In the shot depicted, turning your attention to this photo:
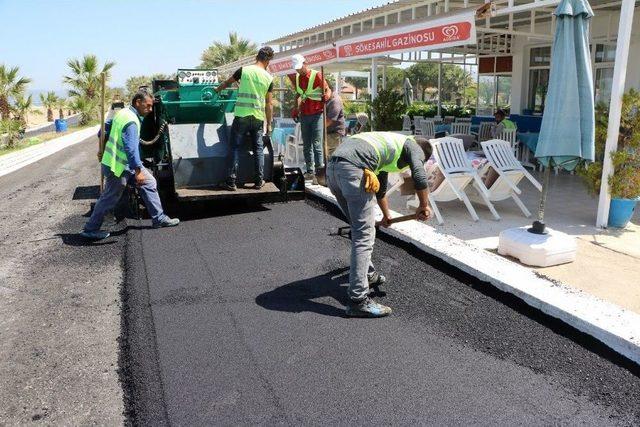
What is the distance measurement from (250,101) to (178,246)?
79.8 inches

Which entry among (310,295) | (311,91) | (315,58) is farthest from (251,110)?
(315,58)

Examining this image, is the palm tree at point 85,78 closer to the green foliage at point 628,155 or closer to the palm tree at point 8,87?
the palm tree at point 8,87

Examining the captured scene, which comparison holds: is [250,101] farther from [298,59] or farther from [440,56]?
[440,56]

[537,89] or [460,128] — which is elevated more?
[537,89]

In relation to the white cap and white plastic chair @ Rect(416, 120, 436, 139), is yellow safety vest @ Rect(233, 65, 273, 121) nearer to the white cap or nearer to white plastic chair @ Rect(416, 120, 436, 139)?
the white cap

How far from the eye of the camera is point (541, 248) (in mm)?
4504

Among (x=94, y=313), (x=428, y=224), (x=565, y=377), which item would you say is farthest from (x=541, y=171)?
(x=94, y=313)

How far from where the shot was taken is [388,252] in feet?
16.4

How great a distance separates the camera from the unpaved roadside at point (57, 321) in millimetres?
2768

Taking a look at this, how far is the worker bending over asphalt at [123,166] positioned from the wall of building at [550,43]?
900cm

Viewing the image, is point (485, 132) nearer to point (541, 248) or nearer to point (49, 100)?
point (541, 248)

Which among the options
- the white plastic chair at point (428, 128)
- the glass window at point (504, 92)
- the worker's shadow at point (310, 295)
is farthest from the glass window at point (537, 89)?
the worker's shadow at point (310, 295)

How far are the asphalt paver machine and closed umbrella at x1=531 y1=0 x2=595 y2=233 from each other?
3253 millimetres

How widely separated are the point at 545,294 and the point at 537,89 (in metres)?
11.8
